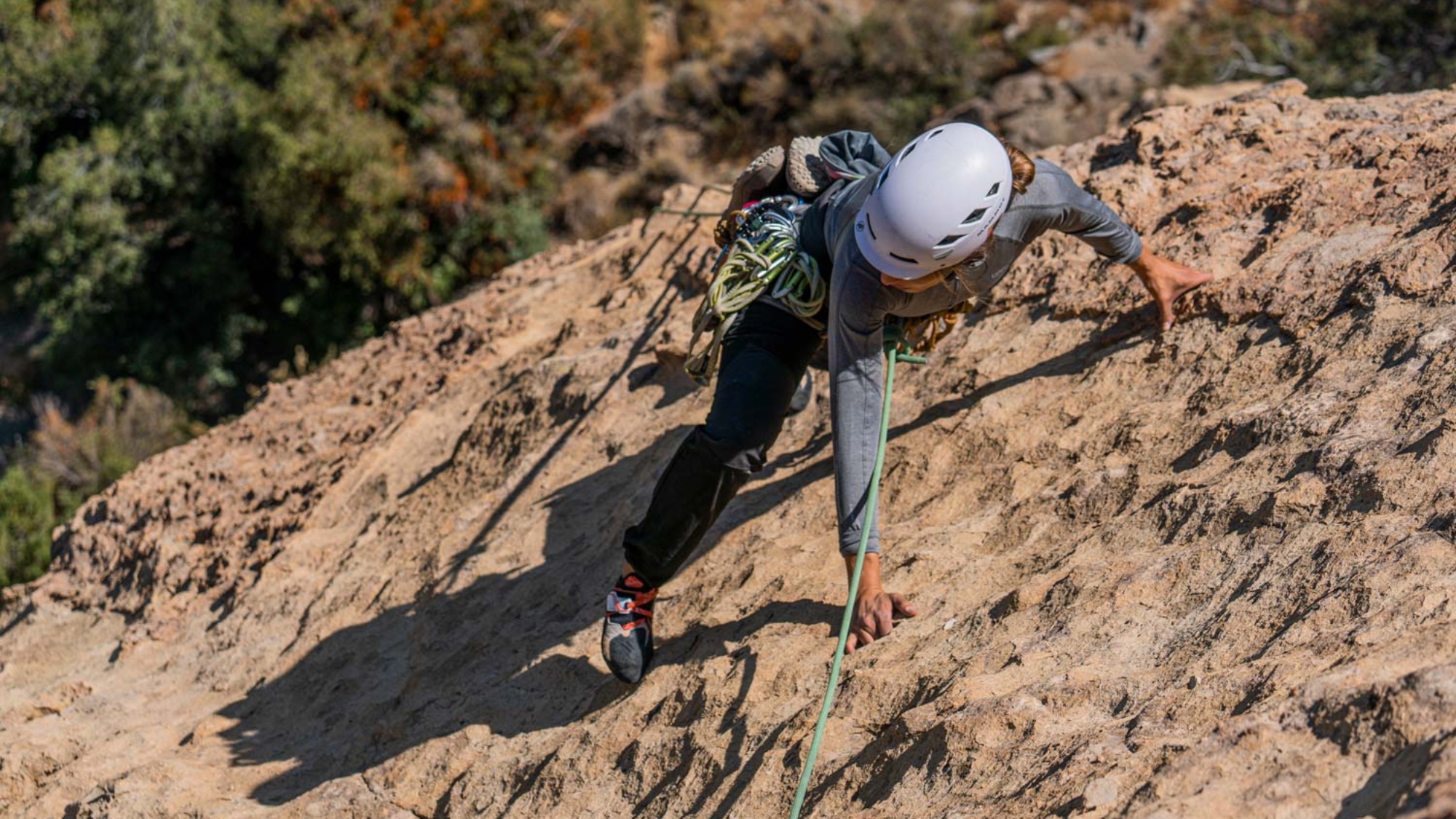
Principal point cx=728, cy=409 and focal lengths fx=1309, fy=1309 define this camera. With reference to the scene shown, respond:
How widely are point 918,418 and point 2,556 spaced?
829 centimetres

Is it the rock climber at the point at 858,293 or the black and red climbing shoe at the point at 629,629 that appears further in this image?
the black and red climbing shoe at the point at 629,629

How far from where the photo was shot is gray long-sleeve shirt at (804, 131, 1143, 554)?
3615mm

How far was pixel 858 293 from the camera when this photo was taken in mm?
3588

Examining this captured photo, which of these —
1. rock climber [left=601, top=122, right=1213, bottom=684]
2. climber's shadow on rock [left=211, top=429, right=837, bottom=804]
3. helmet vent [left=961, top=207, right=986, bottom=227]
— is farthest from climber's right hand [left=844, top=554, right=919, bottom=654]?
helmet vent [left=961, top=207, right=986, bottom=227]

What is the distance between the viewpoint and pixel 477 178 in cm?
1605

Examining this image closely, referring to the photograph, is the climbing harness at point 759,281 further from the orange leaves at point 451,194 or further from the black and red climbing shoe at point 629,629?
the orange leaves at point 451,194

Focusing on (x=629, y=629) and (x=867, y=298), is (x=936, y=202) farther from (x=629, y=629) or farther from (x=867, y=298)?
(x=629, y=629)

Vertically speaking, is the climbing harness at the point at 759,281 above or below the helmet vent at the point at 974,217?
below

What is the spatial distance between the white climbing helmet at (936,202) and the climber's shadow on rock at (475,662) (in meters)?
1.17

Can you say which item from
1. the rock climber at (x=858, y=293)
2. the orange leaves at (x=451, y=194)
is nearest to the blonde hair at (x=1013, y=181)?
the rock climber at (x=858, y=293)

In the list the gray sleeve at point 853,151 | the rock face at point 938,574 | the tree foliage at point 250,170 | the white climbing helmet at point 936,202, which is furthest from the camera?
the tree foliage at point 250,170

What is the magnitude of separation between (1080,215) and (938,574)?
1.17 meters

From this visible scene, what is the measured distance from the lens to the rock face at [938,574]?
9.95 feet

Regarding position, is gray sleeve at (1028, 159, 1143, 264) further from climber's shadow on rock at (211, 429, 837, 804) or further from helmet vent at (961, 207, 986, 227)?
climber's shadow on rock at (211, 429, 837, 804)
